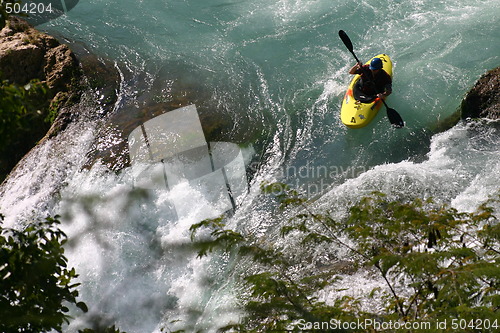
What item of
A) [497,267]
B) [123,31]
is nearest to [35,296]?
[497,267]

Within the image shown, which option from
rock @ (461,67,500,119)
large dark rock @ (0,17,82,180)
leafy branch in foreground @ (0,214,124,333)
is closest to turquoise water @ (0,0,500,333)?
rock @ (461,67,500,119)

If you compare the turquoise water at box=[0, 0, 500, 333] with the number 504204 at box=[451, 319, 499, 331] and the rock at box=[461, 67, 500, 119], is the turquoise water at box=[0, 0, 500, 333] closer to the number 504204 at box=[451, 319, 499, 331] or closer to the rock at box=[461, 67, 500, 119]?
the rock at box=[461, 67, 500, 119]

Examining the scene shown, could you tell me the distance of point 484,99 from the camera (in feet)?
24.1

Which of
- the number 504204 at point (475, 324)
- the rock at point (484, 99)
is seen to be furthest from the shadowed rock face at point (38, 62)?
the number 504204 at point (475, 324)

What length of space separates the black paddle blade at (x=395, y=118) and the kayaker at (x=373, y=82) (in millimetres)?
370

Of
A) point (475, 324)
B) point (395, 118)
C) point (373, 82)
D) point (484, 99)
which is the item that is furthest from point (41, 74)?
point (475, 324)

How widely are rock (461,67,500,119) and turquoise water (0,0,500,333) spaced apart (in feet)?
0.74

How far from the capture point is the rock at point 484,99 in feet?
23.9

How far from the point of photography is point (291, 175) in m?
7.31

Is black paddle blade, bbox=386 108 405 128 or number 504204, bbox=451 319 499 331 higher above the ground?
number 504204, bbox=451 319 499 331

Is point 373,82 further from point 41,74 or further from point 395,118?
point 41,74

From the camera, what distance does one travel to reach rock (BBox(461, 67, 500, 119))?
728 cm

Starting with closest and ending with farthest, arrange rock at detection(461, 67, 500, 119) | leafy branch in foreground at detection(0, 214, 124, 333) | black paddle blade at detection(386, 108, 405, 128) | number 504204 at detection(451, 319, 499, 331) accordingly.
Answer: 1. leafy branch in foreground at detection(0, 214, 124, 333)
2. number 504204 at detection(451, 319, 499, 331)
3. rock at detection(461, 67, 500, 119)
4. black paddle blade at detection(386, 108, 405, 128)

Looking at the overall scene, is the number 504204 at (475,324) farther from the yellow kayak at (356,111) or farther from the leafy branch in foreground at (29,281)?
the yellow kayak at (356,111)
